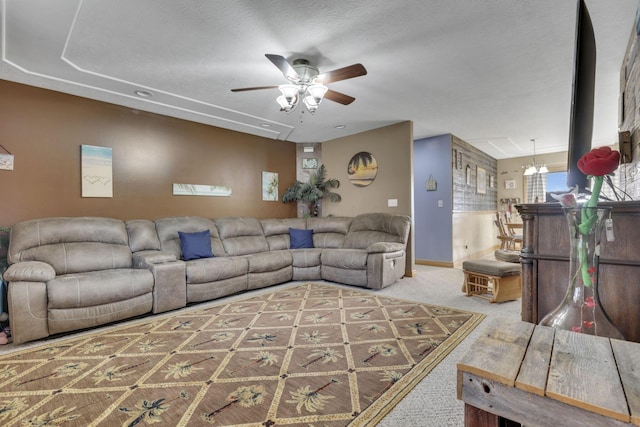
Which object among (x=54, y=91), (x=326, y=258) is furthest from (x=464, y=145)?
(x=54, y=91)

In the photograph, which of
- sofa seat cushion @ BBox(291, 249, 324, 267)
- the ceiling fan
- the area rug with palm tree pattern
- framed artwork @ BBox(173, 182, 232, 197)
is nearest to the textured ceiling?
the ceiling fan

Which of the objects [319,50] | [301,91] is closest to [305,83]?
[301,91]

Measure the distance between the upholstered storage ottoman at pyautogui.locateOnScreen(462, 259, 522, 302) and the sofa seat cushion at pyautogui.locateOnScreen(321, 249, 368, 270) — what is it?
131 centimetres

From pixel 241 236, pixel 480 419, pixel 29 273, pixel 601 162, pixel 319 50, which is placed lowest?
pixel 480 419

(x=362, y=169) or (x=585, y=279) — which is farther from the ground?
(x=362, y=169)

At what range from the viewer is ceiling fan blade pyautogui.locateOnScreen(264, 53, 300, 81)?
2.37 m

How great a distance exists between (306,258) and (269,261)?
0.64 m

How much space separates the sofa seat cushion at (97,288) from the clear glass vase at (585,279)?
337cm

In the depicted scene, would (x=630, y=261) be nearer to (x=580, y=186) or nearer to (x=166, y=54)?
(x=580, y=186)

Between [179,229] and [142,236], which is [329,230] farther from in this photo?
[142,236]

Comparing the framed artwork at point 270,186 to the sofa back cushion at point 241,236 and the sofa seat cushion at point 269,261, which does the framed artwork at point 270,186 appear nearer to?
the sofa back cushion at point 241,236

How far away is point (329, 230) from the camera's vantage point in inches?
211

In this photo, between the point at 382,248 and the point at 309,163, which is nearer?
the point at 382,248

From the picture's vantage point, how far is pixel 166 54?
2787 mm
